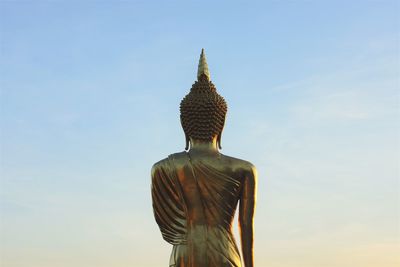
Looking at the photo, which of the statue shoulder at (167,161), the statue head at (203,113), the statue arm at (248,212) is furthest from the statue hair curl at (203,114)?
the statue arm at (248,212)

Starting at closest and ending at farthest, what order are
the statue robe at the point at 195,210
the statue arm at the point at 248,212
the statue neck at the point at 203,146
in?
the statue robe at the point at 195,210 → the statue arm at the point at 248,212 → the statue neck at the point at 203,146

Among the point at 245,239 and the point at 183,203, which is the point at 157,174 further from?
the point at 245,239

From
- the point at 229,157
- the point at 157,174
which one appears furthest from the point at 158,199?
the point at 229,157

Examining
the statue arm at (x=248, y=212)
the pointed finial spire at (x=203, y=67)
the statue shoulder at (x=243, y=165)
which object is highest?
the pointed finial spire at (x=203, y=67)

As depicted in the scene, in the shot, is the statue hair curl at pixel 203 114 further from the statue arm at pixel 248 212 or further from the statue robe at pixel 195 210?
the statue arm at pixel 248 212

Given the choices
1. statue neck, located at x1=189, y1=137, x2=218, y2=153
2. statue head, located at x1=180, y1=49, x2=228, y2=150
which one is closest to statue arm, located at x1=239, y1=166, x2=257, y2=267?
statue neck, located at x1=189, y1=137, x2=218, y2=153

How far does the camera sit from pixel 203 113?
43.7 ft

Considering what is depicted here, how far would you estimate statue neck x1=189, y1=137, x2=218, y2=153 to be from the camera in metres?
13.2

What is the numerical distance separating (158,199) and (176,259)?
3.12ft

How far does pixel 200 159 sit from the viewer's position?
13008 mm

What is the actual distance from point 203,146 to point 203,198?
Answer: 2.69ft

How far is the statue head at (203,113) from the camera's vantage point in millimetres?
13281

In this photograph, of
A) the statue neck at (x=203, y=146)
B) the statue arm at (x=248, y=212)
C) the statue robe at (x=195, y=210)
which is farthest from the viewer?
the statue neck at (x=203, y=146)

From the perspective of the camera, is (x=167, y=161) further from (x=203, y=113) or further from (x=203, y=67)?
(x=203, y=67)
